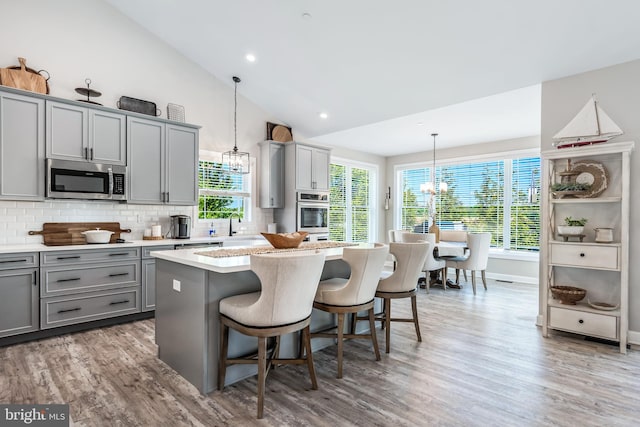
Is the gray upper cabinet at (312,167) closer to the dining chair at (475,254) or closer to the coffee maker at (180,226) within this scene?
Answer: the coffee maker at (180,226)

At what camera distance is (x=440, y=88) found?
431 centimetres

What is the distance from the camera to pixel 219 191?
17.9 ft

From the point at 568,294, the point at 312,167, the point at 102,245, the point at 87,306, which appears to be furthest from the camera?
the point at 312,167

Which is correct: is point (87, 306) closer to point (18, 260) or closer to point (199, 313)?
point (18, 260)

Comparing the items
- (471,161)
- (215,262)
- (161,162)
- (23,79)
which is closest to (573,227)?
(215,262)

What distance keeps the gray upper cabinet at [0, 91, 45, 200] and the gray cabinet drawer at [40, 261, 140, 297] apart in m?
0.82

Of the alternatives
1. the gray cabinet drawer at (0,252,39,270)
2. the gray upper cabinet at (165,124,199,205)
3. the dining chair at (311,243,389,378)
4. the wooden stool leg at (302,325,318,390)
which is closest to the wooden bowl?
the dining chair at (311,243,389,378)

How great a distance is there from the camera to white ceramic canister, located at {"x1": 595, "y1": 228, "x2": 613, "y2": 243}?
331 cm

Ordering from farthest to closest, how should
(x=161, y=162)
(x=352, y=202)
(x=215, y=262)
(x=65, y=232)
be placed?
(x=352, y=202) → (x=161, y=162) → (x=65, y=232) → (x=215, y=262)

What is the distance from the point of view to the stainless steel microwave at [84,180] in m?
3.69

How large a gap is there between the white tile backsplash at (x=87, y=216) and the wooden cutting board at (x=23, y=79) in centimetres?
121

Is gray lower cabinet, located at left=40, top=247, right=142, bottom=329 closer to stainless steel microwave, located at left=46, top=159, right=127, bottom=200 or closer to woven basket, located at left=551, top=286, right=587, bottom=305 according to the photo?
stainless steel microwave, located at left=46, top=159, right=127, bottom=200

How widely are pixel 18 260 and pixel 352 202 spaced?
5.84 metres

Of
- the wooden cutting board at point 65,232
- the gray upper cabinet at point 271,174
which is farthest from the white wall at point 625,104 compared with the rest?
the wooden cutting board at point 65,232
